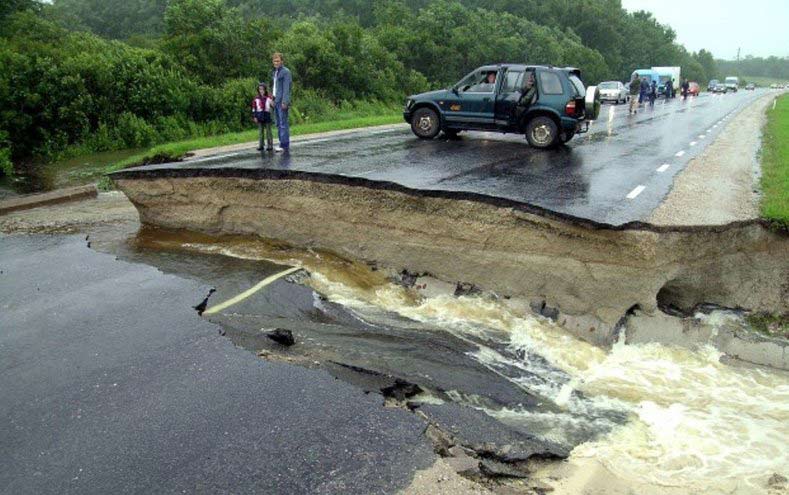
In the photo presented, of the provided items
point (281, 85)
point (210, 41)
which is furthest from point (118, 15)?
point (281, 85)

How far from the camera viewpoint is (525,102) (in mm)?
13125

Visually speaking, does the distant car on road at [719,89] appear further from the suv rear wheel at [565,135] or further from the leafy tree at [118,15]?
the suv rear wheel at [565,135]

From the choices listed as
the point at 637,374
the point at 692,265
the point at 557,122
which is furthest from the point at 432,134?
the point at 637,374

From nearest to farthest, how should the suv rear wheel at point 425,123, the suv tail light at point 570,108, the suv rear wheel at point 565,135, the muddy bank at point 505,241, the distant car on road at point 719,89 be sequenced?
the muddy bank at point 505,241, the suv tail light at point 570,108, the suv rear wheel at point 565,135, the suv rear wheel at point 425,123, the distant car on road at point 719,89

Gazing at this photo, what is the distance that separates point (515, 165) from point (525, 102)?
9.21 ft

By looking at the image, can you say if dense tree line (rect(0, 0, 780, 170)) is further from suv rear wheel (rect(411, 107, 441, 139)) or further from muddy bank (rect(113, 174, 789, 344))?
muddy bank (rect(113, 174, 789, 344))

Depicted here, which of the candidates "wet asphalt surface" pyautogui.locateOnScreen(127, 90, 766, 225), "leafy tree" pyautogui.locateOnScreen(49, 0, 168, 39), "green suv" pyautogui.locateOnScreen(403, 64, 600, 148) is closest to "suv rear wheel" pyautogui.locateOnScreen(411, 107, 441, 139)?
"wet asphalt surface" pyautogui.locateOnScreen(127, 90, 766, 225)

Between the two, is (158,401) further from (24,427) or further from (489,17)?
(489,17)

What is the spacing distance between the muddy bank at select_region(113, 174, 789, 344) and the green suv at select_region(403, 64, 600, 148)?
5.83m

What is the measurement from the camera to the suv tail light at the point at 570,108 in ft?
→ 41.9

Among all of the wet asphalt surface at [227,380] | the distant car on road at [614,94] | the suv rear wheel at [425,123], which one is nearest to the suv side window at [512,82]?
the suv rear wheel at [425,123]

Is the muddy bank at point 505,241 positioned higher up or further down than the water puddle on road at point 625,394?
higher up

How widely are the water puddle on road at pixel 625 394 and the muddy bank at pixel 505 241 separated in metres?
0.46

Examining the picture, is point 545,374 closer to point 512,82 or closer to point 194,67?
point 512,82
